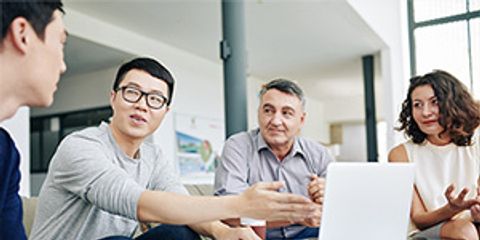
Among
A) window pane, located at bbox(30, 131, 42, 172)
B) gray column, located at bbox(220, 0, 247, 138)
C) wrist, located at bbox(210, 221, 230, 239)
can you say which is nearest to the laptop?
wrist, located at bbox(210, 221, 230, 239)

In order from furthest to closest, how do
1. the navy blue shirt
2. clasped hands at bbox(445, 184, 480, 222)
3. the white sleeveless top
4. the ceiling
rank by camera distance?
the ceiling < the white sleeveless top < clasped hands at bbox(445, 184, 480, 222) < the navy blue shirt

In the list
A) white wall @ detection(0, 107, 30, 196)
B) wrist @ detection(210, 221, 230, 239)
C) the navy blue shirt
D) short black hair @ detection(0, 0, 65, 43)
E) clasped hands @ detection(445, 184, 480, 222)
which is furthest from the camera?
white wall @ detection(0, 107, 30, 196)

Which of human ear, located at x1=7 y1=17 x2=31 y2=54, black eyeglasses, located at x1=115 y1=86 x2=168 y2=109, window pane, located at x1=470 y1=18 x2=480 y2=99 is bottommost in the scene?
black eyeglasses, located at x1=115 y1=86 x2=168 y2=109

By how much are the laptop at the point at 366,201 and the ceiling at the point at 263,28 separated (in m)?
2.70

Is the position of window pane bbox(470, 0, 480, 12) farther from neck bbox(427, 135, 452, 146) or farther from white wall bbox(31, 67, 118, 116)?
white wall bbox(31, 67, 118, 116)

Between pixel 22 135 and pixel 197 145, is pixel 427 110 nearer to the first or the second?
pixel 22 135

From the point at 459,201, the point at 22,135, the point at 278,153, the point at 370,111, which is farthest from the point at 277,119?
the point at 370,111

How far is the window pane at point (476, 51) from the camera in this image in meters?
1.84

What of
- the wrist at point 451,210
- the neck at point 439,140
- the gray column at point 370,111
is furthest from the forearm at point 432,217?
the gray column at point 370,111

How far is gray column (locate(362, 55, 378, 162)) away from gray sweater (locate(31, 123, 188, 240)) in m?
4.51

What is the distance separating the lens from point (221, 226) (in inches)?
53.0

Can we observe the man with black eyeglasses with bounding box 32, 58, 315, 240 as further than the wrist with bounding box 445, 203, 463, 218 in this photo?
No

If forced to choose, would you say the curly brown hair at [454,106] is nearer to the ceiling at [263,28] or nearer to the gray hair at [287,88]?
the gray hair at [287,88]

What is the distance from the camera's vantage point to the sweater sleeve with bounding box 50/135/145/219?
1.01 meters
